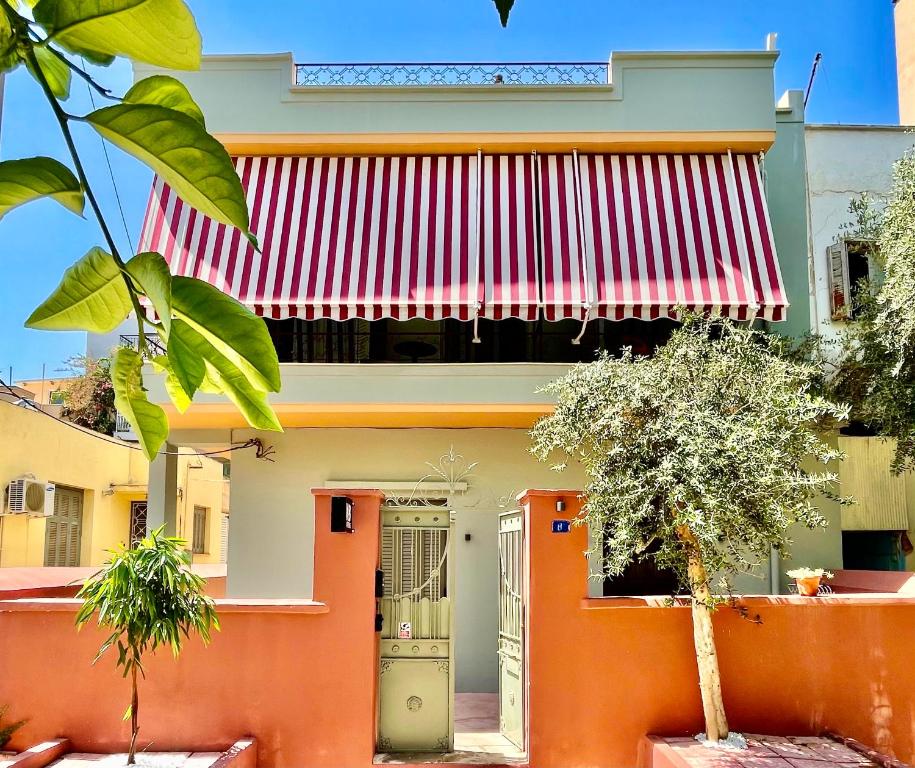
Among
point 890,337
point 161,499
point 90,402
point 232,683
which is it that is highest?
point 90,402

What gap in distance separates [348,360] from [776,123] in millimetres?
6654

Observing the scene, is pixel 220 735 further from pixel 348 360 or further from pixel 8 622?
pixel 348 360

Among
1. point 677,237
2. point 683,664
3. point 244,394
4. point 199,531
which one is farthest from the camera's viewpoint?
point 199,531

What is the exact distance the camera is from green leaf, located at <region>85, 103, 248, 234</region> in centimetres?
84

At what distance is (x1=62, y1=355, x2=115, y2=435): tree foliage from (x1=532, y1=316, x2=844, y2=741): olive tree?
14.7 metres

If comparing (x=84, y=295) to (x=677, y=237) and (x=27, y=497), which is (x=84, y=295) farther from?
(x=27, y=497)

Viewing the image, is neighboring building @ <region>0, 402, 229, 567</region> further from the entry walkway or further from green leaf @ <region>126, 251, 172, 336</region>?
green leaf @ <region>126, 251, 172, 336</region>

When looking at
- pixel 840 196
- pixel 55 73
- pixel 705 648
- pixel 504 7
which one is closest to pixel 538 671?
pixel 705 648

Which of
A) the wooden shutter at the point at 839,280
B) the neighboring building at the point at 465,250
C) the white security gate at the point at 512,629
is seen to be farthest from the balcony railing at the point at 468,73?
the white security gate at the point at 512,629

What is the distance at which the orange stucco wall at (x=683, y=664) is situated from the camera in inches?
360

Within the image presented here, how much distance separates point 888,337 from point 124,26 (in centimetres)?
1172

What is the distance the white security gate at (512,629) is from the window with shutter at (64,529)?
10.4 m

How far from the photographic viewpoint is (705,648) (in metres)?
8.77

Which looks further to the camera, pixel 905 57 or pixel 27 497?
pixel 905 57
